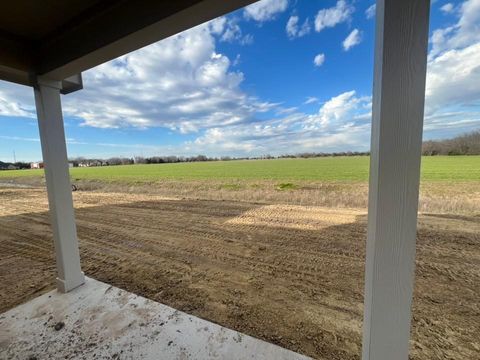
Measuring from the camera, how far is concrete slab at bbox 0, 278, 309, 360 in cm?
181

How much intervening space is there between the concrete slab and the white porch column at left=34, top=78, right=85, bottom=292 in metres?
0.37

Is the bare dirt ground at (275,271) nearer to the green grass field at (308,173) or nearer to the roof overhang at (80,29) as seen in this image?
the roof overhang at (80,29)

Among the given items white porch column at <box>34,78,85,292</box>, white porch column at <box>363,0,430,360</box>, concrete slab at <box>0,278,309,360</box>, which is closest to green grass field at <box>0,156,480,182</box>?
concrete slab at <box>0,278,309,360</box>

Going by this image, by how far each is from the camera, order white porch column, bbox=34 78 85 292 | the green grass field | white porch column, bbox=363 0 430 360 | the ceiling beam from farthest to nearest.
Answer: the green grass field, white porch column, bbox=34 78 85 292, the ceiling beam, white porch column, bbox=363 0 430 360

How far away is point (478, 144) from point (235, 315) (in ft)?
77.7

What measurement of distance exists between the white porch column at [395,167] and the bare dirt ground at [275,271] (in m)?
1.12

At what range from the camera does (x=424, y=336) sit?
6.60 feet

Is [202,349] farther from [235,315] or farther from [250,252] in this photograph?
[250,252]

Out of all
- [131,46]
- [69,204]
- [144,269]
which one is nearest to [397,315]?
[131,46]

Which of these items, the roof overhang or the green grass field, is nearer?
the roof overhang

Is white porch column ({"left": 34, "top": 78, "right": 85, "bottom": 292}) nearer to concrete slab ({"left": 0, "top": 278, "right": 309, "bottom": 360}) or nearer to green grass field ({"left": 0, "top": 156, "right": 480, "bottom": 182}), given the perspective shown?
concrete slab ({"left": 0, "top": 278, "right": 309, "bottom": 360})

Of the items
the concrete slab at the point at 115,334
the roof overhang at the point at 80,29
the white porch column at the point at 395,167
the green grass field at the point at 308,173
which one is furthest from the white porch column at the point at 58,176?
the green grass field at the point at 308,173

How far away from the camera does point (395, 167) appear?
94 cm

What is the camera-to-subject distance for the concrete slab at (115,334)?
5.93 feet
